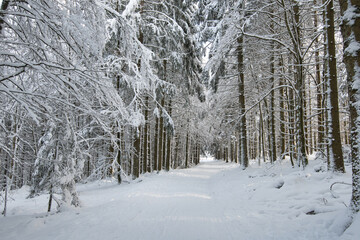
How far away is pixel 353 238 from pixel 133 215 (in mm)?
4621

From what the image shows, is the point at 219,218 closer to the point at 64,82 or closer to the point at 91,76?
the point at 91,76

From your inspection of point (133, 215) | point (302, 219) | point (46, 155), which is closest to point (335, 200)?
point (302, 219)

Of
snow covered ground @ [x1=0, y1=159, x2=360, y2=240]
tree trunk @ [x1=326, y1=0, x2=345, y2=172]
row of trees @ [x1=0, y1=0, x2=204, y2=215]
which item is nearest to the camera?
row of trees @ [x1=0, y1=0, x2=204, y2=215]

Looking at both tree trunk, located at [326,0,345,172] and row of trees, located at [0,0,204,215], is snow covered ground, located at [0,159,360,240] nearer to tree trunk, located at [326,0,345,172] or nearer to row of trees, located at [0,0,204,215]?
tree trunk, located at [326,0,345,172]

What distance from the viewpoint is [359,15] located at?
365 cm

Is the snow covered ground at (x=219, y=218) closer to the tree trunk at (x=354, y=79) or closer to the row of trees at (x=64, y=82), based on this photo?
the tree trunk at (x=354, y=79)

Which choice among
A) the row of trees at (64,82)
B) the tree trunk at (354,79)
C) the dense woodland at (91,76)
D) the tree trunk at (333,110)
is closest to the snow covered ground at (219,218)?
the tree trunk at (333,110)

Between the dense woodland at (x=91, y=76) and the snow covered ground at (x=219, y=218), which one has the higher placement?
the dense woodland at (x=91, y=76)

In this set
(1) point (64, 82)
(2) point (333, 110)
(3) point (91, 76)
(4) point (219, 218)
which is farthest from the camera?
(2) point (333, 110)

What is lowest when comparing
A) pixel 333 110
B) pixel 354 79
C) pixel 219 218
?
pixel 219 218

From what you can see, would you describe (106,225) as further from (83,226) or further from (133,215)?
(133,215)

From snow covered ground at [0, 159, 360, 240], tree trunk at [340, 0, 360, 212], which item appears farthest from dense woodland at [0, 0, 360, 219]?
snow covered ground at [0, 159, 360, 240]

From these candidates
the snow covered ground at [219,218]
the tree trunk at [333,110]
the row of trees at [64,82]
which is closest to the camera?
the row of trees at [64,82]

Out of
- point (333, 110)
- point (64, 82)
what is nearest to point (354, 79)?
point (333, 110)
